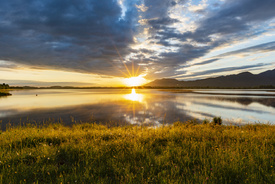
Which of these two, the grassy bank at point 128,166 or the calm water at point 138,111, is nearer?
the grassy bank at point 128,166

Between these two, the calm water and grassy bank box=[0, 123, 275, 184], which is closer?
grassy bank box=[0, 123, 275, 184]

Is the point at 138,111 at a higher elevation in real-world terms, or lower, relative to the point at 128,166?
lower

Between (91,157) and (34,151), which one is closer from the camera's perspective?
(91,157)

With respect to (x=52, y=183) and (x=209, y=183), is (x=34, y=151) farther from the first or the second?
(x=209, y=183)

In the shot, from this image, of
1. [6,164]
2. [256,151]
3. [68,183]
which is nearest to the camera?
[68,183]

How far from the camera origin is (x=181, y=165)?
16.7 feet

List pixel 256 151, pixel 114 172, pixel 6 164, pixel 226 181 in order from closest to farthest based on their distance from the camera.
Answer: pixel 226 181, pixel 114 172, pixel 6 164, pixel 256 151

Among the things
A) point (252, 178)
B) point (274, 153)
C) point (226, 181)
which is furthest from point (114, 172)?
point (274, 153)

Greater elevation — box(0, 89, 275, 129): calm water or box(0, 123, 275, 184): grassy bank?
box(0, 123, 275, 184): grassy bank

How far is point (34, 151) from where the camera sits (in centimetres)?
618

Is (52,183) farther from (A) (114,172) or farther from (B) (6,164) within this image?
(B) (6,164)

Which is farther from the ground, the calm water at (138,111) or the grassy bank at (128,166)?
the grassy bank at (128,166)

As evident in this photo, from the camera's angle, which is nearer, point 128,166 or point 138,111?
point 128,166

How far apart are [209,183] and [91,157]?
438 cm
